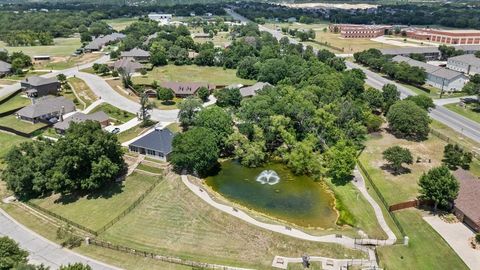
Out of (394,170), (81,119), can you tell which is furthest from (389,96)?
(81,119)

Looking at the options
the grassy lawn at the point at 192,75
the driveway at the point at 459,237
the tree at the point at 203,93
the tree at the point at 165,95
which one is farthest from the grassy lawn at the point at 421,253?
the grassy lawn at the point at 192,75

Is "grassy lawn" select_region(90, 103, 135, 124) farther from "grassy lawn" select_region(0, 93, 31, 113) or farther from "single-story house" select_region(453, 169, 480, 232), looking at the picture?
"single-story house" select_region(453, 169, 480, 232)

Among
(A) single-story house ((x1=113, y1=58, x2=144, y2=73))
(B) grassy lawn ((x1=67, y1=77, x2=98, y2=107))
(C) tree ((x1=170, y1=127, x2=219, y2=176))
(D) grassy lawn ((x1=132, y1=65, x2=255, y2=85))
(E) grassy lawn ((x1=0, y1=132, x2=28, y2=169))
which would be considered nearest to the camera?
(C) tree ((x1=170, y1=127, x2=219, y2=176))

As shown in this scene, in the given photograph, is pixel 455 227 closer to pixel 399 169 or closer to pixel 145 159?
pixel 399 169

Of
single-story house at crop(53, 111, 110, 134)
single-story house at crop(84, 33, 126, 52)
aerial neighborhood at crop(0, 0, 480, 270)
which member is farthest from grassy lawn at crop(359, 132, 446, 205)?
single-story house at crop(84, 33, 126, 52)

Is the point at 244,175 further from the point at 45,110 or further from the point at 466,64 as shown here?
the point at 466,64
